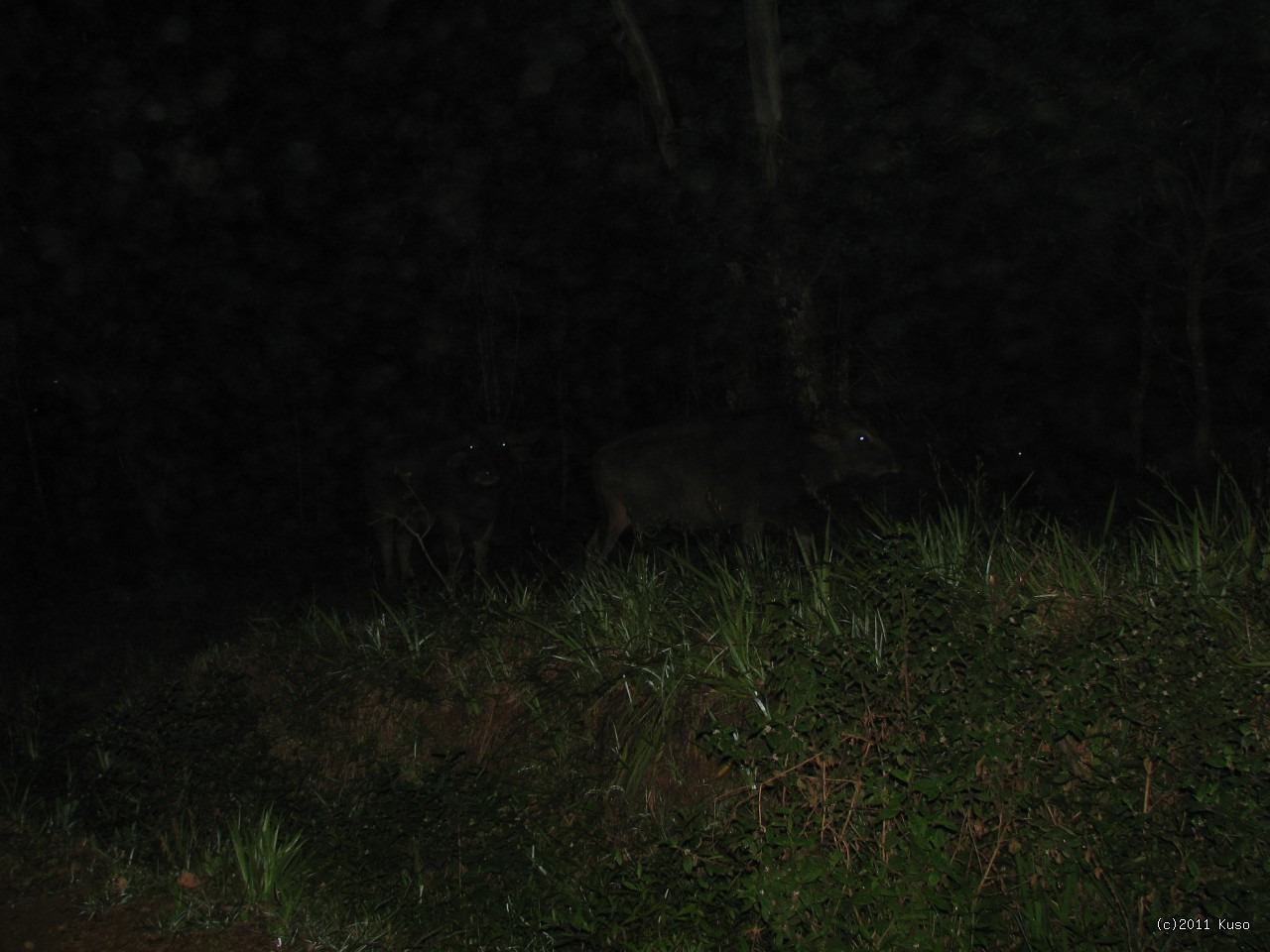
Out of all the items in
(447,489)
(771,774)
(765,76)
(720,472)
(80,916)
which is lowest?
(447,489)

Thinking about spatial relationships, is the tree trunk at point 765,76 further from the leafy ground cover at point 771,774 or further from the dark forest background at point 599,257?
the leafy ground cover at point 771,774

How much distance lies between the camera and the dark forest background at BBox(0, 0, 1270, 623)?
46.4ft

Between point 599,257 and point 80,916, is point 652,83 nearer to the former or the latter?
point 599,257

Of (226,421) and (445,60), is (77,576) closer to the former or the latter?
(226,421)

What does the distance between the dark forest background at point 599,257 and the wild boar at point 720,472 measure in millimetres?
1437

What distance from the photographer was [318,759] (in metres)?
6.82

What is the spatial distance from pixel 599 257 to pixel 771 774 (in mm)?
17365

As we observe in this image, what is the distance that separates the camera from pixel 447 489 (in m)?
13.2

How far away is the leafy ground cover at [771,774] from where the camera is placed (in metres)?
4.41

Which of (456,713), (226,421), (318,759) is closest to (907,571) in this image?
(456,713)

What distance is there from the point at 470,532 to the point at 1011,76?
26.9ft

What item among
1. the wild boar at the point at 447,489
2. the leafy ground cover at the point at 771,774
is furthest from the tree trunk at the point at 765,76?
the leafy ground cover at the point at 771,774

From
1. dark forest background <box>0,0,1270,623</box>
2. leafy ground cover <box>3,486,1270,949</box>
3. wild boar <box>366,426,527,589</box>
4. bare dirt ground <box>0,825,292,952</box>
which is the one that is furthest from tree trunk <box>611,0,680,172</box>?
bare dirt ground <box>0,825,292,952</box>

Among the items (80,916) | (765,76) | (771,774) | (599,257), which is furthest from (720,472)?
(599,257)
